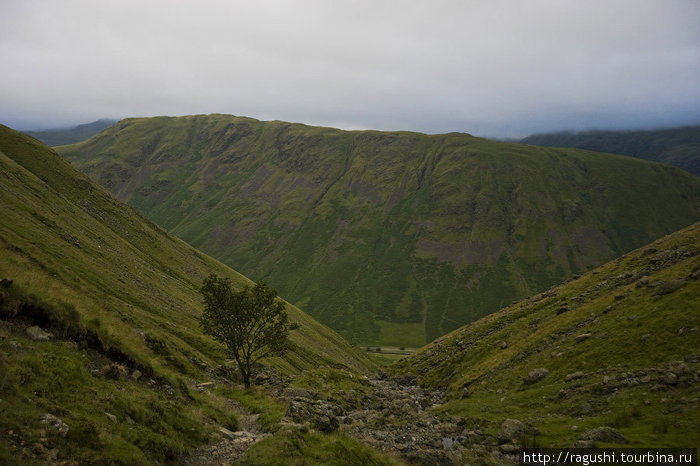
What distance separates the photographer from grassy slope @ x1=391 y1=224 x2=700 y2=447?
30.6 meters

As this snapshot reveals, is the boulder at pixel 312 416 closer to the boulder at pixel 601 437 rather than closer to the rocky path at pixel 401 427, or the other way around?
the rocky path at pixel 401 427

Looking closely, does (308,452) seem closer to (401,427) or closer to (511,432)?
(511,432)

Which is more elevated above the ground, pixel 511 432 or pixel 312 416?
pixel 312 416

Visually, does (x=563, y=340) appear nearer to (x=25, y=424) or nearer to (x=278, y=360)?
(x=278, y=360)

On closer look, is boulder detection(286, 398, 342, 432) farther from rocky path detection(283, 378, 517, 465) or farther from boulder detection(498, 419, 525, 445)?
boulder detection(498, 419, 525, 445)

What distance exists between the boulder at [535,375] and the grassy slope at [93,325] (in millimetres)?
36587

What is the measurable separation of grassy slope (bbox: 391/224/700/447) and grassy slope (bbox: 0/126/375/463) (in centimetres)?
2821

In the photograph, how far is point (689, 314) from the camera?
130 ft

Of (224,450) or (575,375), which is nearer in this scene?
(224,450)

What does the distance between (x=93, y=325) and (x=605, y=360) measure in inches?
1886

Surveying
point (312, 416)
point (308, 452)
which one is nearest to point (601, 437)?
point (308, 452)

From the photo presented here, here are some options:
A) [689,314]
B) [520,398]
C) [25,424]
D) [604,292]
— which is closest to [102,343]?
[25,424]

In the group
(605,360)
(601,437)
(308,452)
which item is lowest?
(605,360)

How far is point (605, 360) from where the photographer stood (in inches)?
1667
